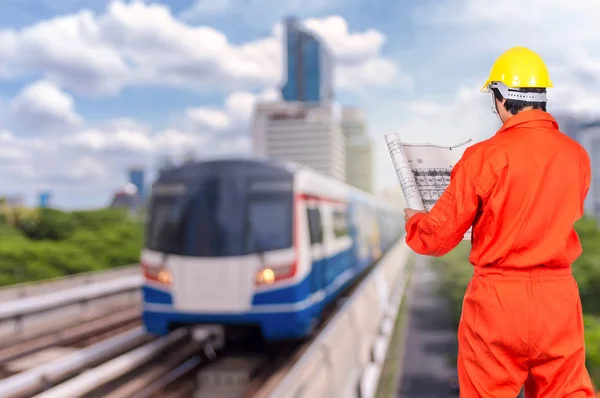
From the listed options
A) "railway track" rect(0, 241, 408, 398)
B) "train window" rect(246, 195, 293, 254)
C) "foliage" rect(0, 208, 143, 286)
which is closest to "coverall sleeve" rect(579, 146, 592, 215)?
"railway track" rect(0, 241, 408, 398)

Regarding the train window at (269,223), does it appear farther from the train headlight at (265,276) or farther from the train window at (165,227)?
the train window at (165,227)

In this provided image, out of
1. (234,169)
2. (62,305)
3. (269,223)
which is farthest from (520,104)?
(62,305)

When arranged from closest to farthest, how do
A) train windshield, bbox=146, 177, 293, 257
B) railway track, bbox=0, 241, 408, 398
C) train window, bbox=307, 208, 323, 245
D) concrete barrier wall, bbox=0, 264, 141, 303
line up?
railway track, bbox=0, 241, 408, 398, train windshield, bbox=146, 177, 293, 257, train window, bbox=307, 208, 323, 245, concrete barrier wall, bbox=0, 264, 141, 303

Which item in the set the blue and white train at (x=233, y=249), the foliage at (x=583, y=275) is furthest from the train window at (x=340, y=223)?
the foliage at (x=583, y=275)

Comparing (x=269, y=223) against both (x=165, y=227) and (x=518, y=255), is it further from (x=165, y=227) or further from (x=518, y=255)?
(x=518, y=255)

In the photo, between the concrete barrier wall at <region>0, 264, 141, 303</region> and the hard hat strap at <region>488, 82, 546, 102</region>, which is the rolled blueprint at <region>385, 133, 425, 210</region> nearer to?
the hard hat strap at <region>488, 82, 546, 102</region>

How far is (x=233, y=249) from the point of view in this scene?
9.06 m

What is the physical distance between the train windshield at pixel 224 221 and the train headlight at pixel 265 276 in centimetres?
28

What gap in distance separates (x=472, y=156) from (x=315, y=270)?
8.00m

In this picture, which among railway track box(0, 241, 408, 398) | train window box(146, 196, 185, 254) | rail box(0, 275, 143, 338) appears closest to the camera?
railway track box(0, 241, 408, 398)

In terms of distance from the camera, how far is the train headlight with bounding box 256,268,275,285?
903cm

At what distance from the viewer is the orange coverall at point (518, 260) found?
2258 mm

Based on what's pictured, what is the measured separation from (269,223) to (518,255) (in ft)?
23.5

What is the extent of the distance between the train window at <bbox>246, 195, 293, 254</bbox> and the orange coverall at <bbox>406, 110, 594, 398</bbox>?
692cm
